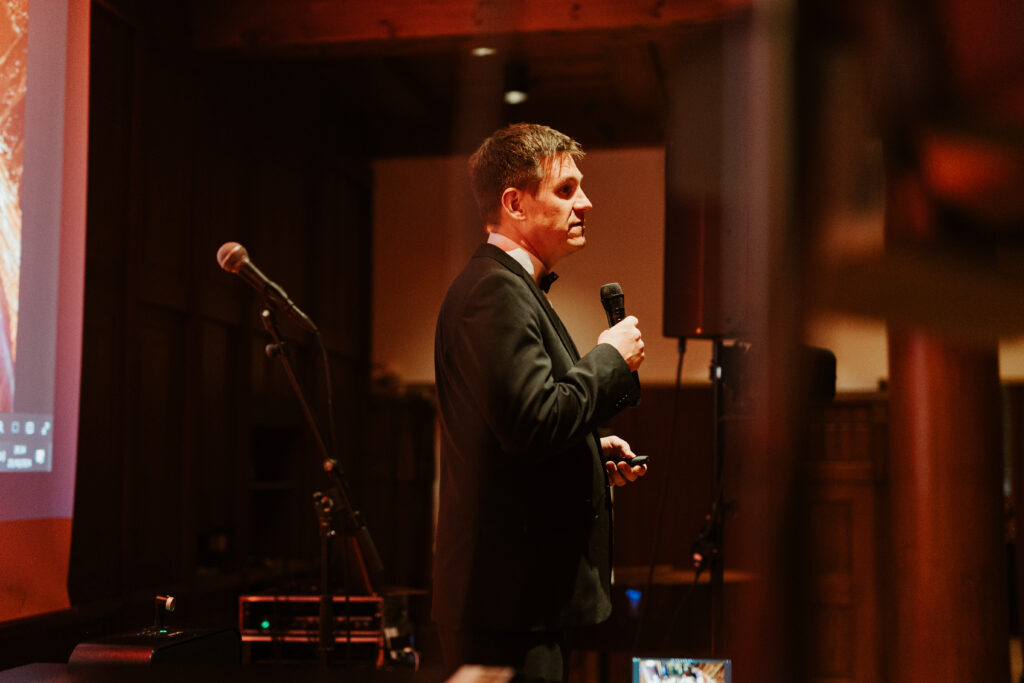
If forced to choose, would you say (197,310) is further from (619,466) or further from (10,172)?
(619,466)

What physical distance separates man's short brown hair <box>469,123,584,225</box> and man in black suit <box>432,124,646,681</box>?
35 millimetres

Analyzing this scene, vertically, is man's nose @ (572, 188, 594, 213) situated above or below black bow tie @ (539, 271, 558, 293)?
above

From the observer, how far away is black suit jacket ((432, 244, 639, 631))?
105 cm

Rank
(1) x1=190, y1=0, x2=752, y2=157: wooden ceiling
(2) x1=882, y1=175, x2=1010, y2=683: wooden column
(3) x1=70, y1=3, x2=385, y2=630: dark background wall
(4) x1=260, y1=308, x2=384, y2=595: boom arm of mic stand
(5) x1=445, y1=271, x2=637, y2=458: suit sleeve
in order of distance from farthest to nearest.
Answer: (3) x1=70, y1=3, x2=385, y2=630: dark background wall < (4) x1=260, y1=308, x2=384, y2=595: boom arm of mic stand < (5) x1=445, y1=271, x2=637, y2=458: suit sleeve < (1) x1=190, y1=0, x2=752, y2=157: wooden ceiling < (2) x1=882, y1=175, x2=1010, y2=683: wooden column

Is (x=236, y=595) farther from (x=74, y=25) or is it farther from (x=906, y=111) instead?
(x=906, y=111)

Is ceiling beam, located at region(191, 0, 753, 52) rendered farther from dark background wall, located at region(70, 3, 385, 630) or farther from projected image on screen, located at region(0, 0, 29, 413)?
projected image on screen, located at region(0, 0, 29, 413)

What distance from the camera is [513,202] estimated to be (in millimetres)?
1235

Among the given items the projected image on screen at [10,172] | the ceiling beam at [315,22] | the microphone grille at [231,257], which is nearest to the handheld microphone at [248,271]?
the microphone grille at [231,257]

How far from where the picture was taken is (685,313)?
287 cm

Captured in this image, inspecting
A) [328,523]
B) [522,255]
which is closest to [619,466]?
[522,255]

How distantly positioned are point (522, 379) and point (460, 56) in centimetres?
35

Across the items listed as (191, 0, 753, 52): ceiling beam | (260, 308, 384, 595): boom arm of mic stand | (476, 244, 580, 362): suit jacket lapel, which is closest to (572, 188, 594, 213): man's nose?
(476, 244, 580, 362): suit jacket lapel

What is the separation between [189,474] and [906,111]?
3877 millimetres

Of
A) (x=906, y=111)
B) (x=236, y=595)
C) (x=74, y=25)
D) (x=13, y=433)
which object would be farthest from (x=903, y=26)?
(x=236, y=595)
